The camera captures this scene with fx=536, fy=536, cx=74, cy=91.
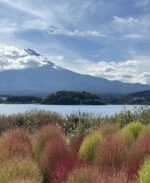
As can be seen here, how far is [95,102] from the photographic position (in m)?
45.1

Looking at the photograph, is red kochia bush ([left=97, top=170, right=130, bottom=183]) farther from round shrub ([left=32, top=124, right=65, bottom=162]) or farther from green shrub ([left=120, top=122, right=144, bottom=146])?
green shrub ([left=120, top=122, right=144, bottom=146])

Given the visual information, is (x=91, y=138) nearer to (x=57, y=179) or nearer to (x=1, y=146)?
(x=1, y=146)

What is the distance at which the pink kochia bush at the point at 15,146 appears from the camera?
9609mm

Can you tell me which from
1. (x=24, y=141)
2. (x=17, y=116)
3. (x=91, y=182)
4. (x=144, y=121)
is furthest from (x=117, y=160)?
(x=17, y=116)

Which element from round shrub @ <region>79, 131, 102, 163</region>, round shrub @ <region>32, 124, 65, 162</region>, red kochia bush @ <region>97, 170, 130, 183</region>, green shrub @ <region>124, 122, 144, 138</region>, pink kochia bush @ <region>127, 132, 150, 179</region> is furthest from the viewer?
green shrub @ <region>124, 122, 144, 138</region>

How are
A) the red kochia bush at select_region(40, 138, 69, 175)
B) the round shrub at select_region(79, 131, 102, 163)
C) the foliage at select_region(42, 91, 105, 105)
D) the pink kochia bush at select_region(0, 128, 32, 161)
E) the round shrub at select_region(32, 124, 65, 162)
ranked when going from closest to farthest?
the pink kochia bush at select_region(0, 128, 32, 161) → the red kochia bush at select_region(40, 138, 69, 175) → the round shrub at select_region(79, 131, 102, 163) → the round shrub at select_region(32, 124, 65, 162) → the foliage at select_region(42, 91, 105, 105)

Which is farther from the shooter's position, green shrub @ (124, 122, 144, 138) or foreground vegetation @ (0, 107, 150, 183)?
green shrub @ (124, 122, 144, 138)

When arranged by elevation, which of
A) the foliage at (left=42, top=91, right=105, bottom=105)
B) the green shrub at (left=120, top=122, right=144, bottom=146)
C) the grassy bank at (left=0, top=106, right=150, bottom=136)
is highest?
the foliage at (left=42, top=91, right=105, bottom=105)

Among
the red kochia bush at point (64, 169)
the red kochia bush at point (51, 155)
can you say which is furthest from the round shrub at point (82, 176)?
the red kochia bush at point (51, 155)

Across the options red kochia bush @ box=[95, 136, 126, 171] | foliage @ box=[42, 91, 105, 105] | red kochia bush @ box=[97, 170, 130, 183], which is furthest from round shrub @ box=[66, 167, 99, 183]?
foliage @ box=[42, 91, 105, 105]

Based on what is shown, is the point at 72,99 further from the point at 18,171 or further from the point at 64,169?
the point at 18,171

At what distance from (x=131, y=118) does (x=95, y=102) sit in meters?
25.1

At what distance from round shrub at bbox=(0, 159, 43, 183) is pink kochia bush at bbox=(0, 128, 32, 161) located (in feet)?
3.71

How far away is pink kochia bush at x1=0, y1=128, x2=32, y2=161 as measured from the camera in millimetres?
9609
